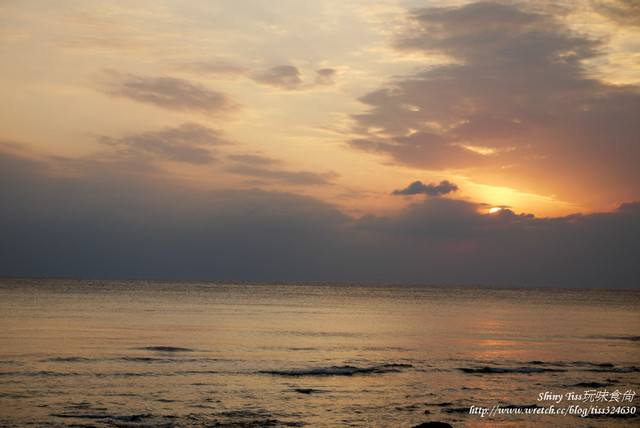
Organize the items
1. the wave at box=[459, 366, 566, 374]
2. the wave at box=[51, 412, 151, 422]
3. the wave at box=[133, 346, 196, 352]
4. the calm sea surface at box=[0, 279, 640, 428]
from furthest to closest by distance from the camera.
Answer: the wave at box=[133, 346, 196, 352], the wave at box=[459, 366, 566, 374], the calm sea surface at box=[0, 279, 640, 428], the wave at box=[51, 412, 151, 422]

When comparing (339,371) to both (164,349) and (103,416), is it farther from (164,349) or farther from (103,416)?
(164,349)

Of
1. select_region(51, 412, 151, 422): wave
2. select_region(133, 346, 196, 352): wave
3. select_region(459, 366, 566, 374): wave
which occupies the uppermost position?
select_region(51, 412, 151, 422): wave

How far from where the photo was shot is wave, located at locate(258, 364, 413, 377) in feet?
103

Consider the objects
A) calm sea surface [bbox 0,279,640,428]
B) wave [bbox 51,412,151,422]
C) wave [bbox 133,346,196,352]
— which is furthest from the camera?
wave [bbox 133,346,196,352]

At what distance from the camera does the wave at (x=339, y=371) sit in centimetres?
Result: 3136

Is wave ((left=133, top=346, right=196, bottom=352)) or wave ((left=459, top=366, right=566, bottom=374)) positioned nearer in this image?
wave ((left=459, top=366, right=566, bottom=374))

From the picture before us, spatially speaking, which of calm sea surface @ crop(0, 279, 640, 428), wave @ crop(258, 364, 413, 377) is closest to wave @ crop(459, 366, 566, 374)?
calm sea surface @ crop(0, 279, 640, 428)

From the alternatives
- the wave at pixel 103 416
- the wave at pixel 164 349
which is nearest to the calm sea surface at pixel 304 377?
the wave at pixel 103 416

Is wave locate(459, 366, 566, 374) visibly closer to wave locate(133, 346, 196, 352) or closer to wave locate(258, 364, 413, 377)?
wave locate(258, 364, 413, 377)

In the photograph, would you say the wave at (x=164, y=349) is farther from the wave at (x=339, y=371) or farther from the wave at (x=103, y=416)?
the wave at (x=103, y=416)

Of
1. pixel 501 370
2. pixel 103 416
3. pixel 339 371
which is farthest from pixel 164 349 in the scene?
pixel 501 370

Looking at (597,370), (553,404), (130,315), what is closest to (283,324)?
(130,315)

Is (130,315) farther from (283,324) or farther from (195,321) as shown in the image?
(283,324)

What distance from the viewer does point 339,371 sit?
32.2 metres
